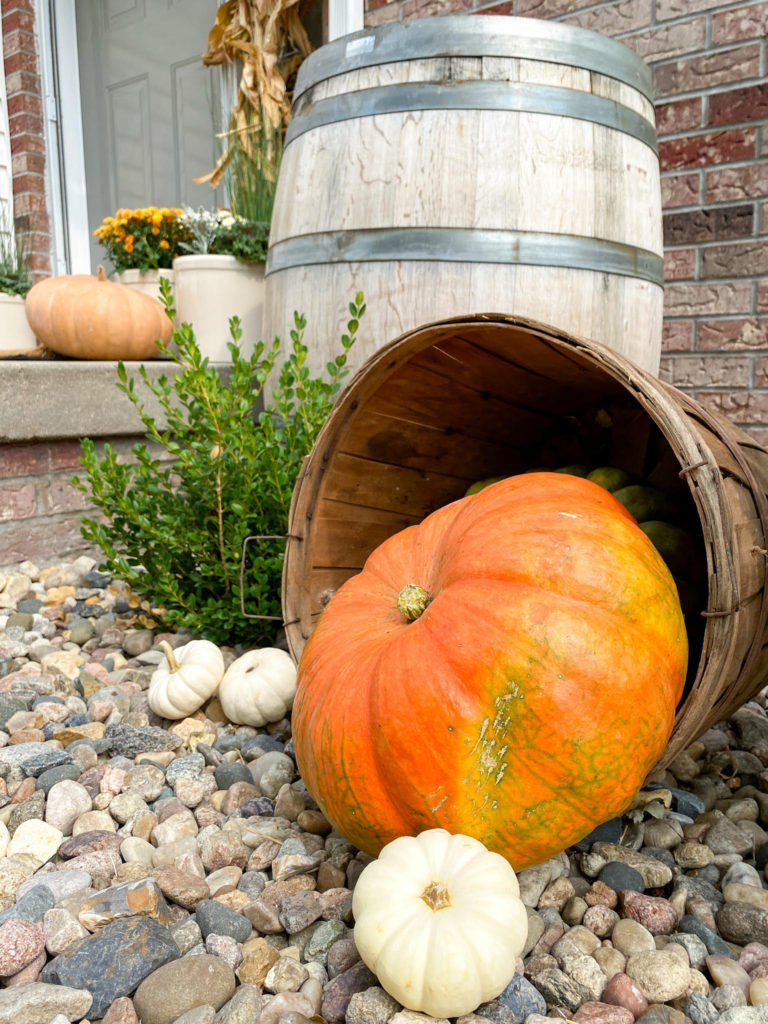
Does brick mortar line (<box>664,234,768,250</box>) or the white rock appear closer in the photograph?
the white rock

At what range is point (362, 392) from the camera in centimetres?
149

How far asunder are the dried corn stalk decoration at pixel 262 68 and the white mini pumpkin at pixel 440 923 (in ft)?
10.6

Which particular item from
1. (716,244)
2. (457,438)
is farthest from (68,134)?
(457,438)

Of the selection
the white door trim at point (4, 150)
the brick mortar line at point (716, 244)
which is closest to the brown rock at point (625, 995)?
the brick mortar line at point (716, 244)

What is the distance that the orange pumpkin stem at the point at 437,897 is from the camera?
2.99ft

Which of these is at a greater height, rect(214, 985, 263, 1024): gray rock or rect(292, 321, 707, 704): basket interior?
rect(292, 321, 707, 704): basket interior

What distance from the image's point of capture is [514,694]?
1004 mm

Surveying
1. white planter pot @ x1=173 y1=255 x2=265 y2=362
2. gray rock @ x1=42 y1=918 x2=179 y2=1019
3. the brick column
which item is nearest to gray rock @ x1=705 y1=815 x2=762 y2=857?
gray rock @ x1=42 y1=918 x2=179 y2=1019

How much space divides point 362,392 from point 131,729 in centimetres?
76

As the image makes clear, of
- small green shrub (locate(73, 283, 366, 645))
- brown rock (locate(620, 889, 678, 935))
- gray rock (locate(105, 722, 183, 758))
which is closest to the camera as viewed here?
brown rock (locate(620, 889, 678, 935))

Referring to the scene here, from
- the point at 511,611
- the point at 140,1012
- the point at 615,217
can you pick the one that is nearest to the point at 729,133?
the point at 615,217

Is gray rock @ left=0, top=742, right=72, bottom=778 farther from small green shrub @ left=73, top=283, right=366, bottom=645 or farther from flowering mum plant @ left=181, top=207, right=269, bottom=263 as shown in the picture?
flowering mum plant @ left=181, top=207, right=269, bottom=263

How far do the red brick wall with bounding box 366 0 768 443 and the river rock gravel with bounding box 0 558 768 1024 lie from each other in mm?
→ 1508

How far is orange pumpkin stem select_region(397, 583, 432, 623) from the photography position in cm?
117
